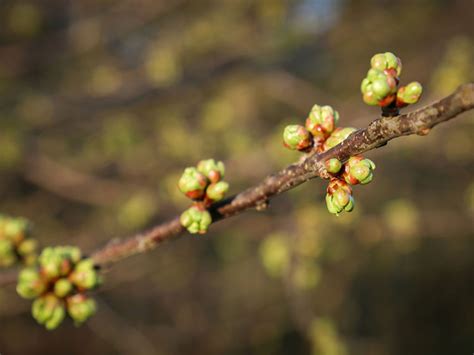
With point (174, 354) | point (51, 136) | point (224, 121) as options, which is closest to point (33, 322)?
point (174, 354)

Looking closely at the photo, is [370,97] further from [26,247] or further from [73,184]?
[73,184]

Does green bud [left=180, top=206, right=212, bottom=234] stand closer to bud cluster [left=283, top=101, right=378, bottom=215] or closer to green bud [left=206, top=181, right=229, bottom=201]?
green bud [left=206, top=181, right=229, bottom=201]

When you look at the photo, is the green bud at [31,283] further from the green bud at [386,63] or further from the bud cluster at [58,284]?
the green bud at [386,63]

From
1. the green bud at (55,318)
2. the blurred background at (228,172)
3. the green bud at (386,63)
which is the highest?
the blurred background at (228,172)

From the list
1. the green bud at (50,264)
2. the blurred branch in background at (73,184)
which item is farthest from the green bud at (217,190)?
the blurred branch in background at (73,184)

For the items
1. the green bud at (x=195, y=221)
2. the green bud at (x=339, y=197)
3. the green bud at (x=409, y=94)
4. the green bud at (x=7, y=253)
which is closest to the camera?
the green bud at (x=409, y=94)

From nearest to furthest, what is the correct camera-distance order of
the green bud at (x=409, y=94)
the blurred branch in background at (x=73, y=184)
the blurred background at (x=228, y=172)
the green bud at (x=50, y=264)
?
the green bud at (x=409, y=94), the green bud at (x=50, y=264), the blurred background at (x=228, y=172), the blurred branch in background at (x=73, y=184)

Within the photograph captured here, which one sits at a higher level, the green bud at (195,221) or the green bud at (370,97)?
the green bud at (195,221)
